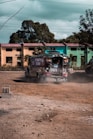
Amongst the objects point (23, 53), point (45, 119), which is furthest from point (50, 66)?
point (23, 53)

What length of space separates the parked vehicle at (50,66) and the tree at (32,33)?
82677mm

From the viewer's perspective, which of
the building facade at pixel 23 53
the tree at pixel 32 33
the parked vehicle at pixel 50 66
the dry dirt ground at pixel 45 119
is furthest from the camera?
the tree at pixel 32 33

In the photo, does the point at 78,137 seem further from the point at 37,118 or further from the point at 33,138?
the point at 37,118

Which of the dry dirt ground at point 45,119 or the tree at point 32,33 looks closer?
the dry dirt ground at point 45,119

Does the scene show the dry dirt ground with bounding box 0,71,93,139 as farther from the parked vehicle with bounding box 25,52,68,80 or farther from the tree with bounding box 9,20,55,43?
the tree with bounding box 9,20,55,43

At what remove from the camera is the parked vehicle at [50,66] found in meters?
30.1

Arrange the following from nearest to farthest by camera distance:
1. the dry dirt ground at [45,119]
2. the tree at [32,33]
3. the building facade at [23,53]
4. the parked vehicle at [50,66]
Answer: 1. the dry dirt ground at [45,119]
2. the parked vehicle at [50,66]
3. the building facade at [23,53]
4. the tree at [32,33]

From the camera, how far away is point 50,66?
30.2 metres

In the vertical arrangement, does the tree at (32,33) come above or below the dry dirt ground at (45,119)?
above

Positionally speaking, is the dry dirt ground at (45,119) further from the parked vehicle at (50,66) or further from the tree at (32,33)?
the tree at (32,33)

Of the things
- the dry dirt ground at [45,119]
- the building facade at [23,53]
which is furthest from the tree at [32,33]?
the dry dirt ground at [45,119]

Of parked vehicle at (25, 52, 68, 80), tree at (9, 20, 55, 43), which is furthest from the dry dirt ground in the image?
tree at (9, 20, 55, 43)

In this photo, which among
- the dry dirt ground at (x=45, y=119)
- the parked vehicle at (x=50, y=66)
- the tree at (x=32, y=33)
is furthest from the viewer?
the tree at (x=32, y=33)

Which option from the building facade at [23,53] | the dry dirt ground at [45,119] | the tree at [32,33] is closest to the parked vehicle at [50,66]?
the dry dirt ground at [45,119]
